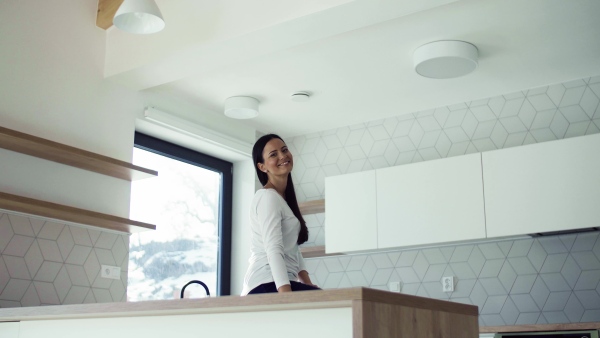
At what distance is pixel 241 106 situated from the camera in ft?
15.6

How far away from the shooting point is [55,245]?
378 centimetres

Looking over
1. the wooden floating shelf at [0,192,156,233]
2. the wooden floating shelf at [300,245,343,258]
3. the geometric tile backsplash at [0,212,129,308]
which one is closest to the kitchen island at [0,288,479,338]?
the wooden floating shelf at [0,192,156,233]

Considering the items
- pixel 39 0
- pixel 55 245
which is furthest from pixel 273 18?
pixel 55 245

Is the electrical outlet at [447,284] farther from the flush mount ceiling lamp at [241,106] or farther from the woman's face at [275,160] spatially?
the woman's face at [275,160]

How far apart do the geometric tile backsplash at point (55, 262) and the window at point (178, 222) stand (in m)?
0.53

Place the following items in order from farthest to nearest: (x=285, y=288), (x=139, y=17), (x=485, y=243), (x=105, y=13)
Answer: (x=485, y=243)
(x=105, y=13)
(x=139, y=17)
(x=285, y=288)

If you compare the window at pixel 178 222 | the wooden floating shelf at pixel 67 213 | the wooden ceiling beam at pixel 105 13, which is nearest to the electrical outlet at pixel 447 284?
the window at pixel 178 222

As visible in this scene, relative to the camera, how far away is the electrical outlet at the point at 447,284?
4.58 metres

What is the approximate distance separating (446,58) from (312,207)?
1605 mm

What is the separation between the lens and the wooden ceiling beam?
4.17m

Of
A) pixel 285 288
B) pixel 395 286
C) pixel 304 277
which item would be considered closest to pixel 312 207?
pixel 395 286

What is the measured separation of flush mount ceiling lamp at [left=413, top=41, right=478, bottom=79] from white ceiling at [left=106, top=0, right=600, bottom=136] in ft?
0.17

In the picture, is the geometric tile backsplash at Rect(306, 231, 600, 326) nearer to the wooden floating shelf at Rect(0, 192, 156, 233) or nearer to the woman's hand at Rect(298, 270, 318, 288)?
the wooden floating shelf at Rect(0, 192, 156, 233)

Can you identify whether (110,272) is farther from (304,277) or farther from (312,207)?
(304,277)
